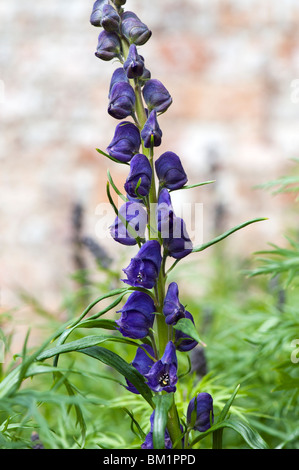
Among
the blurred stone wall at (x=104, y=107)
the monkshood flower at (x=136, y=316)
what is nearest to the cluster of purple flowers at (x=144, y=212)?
the monkshood flower at (x=136, y=316)

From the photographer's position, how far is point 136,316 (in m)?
0.39

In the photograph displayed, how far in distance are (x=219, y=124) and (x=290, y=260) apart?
1572 mm

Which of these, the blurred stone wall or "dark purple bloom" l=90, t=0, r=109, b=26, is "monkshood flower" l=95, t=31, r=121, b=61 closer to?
"dark purple bloom" l=90, t=0, r=109, b=26

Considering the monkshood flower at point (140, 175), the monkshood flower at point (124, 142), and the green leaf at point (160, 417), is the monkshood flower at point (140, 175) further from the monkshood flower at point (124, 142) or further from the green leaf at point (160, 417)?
the green leaf at point (160, 417)

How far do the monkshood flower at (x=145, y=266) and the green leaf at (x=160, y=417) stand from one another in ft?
0.24

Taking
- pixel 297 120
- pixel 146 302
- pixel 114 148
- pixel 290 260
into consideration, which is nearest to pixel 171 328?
pixel 146 302

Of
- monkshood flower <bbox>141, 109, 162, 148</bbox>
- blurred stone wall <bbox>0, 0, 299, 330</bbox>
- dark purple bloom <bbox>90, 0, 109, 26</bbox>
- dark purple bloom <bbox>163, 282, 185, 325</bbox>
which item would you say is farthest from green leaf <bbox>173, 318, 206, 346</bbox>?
blurred stone wall <bbox>0, 0, 299, 330</bbox>

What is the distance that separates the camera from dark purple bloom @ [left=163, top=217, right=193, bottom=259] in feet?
1.28

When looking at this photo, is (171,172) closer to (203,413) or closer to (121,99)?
(121,99)

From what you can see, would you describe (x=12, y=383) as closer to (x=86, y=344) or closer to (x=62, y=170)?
(x=86, y=344)

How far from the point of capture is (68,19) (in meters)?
2.38

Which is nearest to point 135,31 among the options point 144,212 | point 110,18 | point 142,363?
point 110,18

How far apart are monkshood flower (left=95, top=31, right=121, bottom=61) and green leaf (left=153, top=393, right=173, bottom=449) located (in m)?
0.24

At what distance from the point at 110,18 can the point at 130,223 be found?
0.14 m
